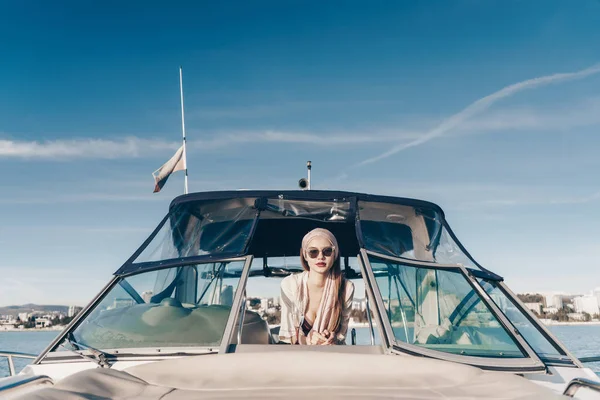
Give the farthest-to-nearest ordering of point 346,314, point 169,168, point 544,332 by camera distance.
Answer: point 169,168 < point 346,314 < point 544,332

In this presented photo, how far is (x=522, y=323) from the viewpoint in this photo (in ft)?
12.8

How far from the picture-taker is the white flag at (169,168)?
21.2ft

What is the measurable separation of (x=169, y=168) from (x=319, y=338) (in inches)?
125

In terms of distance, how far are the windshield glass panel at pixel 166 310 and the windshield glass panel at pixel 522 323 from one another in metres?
1.84

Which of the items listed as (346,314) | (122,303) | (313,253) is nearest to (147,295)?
(122,303)

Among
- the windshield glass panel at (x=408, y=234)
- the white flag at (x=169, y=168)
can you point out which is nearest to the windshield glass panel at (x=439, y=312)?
the windshield glass panel at (x=408, y=234)

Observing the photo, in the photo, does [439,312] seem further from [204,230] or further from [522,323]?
[204,230]

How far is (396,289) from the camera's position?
13.4 feet

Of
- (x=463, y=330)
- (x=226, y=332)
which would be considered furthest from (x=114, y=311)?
(x=463, y=330)

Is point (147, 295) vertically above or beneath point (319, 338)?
above

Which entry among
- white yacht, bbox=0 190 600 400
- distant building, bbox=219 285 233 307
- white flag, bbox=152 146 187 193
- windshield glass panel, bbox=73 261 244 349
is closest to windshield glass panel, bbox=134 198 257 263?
white yacht, bbox=0 190 600 400

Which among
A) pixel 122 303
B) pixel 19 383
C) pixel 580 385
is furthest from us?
pixel 122 303

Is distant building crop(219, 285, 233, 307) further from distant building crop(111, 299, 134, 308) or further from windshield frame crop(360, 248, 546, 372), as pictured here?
windshield frame crop(360, 248, 546, 372)

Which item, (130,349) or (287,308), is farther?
(287,308)
